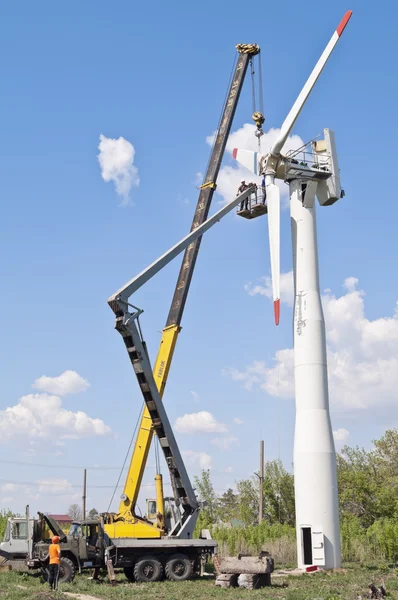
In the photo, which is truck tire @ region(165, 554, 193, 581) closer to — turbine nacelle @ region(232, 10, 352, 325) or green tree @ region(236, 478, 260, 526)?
turbine nacelle @ region(232, 10, 352, 325)

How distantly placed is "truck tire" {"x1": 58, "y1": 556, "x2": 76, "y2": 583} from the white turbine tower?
8802 millimetres

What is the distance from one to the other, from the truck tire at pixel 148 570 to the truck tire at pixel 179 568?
33cm

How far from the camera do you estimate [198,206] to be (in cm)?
3341

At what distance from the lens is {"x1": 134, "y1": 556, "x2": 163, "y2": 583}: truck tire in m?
24.9

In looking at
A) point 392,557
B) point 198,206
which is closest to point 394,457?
point 392,557

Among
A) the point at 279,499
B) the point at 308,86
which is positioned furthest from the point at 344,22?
the point at 279,499

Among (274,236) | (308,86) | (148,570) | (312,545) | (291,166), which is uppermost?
(308,86)

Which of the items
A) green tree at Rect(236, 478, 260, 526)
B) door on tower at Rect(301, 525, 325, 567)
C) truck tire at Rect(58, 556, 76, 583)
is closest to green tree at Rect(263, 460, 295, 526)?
green tree at Rect(236, 478, 260, 526)

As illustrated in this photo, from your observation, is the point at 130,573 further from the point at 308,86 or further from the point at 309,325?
the point at 308,86

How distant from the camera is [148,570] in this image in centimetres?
2512

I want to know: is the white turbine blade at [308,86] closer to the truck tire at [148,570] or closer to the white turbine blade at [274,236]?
the white turbine blade at [274,236]

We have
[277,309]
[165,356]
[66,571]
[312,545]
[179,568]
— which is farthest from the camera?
[165,356]

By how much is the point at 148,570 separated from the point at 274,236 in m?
14.1

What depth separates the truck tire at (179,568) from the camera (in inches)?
993
